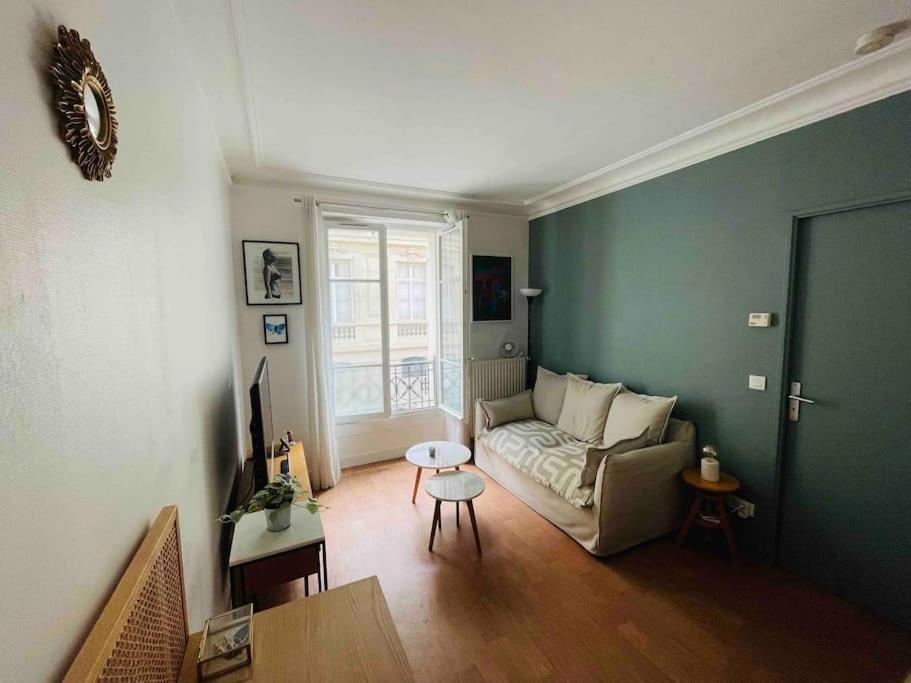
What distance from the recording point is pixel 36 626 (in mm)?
476

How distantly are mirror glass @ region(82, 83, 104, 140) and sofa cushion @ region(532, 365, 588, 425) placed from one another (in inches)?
134

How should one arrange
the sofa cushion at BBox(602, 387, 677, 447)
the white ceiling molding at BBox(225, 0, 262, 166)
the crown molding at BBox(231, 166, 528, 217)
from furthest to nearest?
the crown molding at BBox(231, 166, 528, 217)
the sofa cushion at BBox(602, 387, 677, 447)
the white ceiling molding at BBox(225, 0, 262, 166)

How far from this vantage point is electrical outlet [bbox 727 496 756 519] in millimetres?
2326

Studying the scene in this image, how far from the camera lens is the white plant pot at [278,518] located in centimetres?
164

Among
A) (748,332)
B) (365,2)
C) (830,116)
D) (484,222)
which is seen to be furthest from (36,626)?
(484,222)

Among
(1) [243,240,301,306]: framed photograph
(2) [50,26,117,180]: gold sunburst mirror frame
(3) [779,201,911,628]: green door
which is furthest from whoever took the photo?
(1) [243,240,301,306]: framed photograph

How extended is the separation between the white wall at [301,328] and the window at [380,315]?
0.24 meters

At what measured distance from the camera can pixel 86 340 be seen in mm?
658

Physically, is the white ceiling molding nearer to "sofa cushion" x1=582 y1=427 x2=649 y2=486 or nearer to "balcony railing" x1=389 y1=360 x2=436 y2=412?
"balcony railing" x1=389 y1=360 x2=436 y2=412

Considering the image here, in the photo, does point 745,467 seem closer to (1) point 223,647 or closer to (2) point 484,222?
(1) point 223,647

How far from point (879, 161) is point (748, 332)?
3.25 feet

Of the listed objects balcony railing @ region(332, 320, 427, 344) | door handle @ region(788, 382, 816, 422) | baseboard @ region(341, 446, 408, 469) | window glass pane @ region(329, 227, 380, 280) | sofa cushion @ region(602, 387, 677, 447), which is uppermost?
window glass pane @ region(329, 227, 380, 280)

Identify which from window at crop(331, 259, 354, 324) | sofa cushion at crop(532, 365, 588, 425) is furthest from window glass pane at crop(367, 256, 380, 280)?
sofa cushion at crop(532, 365, 588, 425)

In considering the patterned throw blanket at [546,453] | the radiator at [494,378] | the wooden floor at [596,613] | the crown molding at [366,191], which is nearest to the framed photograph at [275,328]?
the crown molding at [366,191]
